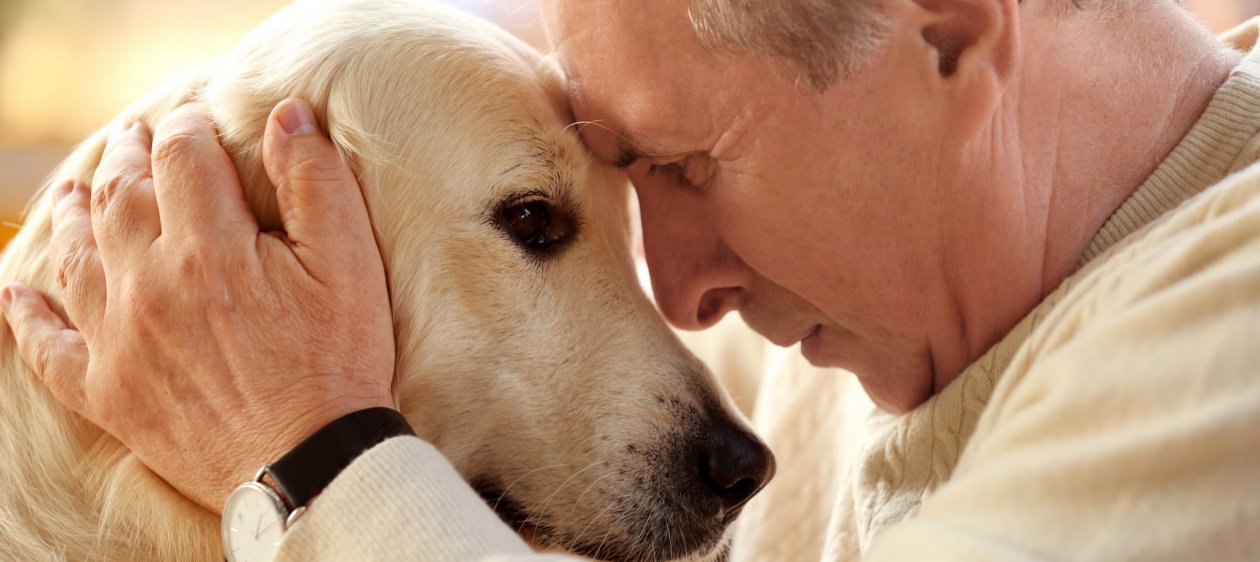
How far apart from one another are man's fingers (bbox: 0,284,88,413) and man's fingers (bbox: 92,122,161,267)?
0.30 ft

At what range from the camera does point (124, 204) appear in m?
1.02

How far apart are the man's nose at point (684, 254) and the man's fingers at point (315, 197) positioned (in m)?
0.32

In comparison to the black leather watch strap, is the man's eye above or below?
above

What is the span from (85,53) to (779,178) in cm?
254

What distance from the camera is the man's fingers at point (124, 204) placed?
1006 mm

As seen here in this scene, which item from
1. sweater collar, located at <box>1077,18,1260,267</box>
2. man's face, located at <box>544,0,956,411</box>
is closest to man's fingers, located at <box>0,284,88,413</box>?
man's face, located at <box>544,0,956,411</box>

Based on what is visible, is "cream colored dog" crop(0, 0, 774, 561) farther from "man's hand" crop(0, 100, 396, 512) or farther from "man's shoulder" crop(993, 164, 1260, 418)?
"man's shoulder" crop(993, 164, 1260, 418)

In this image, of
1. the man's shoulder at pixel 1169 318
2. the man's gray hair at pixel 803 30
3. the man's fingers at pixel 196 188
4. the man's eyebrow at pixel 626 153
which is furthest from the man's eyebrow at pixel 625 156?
the man's shoulder at pixel 1169 318

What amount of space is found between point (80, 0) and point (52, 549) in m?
2.37

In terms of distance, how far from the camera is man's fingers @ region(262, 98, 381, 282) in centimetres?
100

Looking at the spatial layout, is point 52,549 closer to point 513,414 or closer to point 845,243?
point 513,414

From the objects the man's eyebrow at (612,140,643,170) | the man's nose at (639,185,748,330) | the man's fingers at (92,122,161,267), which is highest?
the man's fingers at (92,122,161,267)

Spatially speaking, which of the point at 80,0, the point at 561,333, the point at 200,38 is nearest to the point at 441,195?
the point at 561,333

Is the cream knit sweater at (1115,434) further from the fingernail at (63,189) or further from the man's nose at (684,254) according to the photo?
the fingernail at (63,189)
